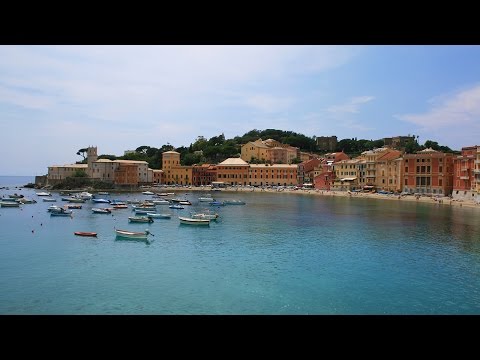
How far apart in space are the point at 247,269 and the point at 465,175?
26.0m

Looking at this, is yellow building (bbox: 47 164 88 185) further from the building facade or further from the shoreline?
the building facade

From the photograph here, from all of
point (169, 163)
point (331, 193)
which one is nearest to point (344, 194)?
point (331, 193)

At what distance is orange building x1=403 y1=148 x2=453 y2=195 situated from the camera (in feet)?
109

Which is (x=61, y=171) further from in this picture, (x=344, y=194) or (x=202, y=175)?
(x=344, y=194)

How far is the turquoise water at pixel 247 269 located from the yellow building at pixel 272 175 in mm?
31845

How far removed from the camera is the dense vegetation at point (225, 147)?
58719 mm

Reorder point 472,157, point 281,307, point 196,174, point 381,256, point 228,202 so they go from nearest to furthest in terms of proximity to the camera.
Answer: point 281,307 < point 381,256 < point 472,157 < point 228,202 < point 196,174

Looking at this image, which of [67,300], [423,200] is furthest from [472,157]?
[67,300]

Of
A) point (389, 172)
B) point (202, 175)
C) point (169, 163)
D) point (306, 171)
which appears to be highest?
point (169, 163)

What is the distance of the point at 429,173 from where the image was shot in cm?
3425
